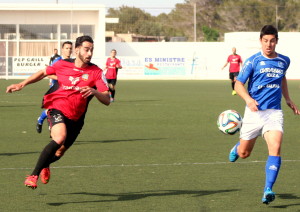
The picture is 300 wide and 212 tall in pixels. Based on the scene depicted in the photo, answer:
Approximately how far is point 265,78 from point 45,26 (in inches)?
1980

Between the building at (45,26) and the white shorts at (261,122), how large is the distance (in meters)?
47.9

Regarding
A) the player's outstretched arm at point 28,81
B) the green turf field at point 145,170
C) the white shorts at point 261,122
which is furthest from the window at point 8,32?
the white shorts at point 261,122

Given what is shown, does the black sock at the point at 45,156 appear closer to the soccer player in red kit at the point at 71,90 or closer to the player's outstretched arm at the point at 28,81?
the soccer player in red kit at the point at 71,90

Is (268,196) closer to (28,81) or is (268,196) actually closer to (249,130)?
(249,130)

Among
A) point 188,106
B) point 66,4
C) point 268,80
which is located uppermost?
point 66,4

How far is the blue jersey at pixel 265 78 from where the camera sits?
803 cm

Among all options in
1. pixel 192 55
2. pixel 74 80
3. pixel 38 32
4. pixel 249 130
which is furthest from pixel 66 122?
pixel 38 32

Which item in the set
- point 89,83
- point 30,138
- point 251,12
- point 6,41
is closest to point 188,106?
point 30,138

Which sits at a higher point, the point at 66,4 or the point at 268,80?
the point at 66,4

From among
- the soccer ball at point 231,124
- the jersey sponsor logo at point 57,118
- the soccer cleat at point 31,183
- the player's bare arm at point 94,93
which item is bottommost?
the soccer cleat at point 31,183

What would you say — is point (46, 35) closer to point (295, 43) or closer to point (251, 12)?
point (295, 43)

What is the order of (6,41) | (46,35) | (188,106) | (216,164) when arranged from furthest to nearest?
(46,35) → (6,41) → (188,106) → (216,164)

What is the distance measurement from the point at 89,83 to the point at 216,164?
3.05 meters

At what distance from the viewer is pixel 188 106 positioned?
77.3ft
